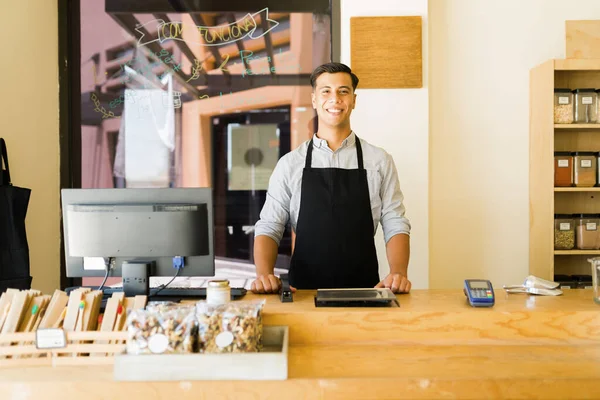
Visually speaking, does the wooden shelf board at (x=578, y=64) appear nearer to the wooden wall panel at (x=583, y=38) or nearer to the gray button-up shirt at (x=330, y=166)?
the wooden wall panel at (x=583, y=38)

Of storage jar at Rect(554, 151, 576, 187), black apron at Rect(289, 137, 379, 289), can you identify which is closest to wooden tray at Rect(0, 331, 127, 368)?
black apron at Rect(289, 137, 379, 289)

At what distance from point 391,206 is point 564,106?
1468mm

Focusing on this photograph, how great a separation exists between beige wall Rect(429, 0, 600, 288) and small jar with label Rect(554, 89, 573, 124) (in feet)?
0.98

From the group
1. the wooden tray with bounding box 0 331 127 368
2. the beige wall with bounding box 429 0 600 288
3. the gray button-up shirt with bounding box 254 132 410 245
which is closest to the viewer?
the wooden tray with bounding box 0 331 127 368

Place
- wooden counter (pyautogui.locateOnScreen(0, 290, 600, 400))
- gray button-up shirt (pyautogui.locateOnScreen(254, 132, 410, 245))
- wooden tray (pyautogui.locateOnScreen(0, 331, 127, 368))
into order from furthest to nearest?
gray button-up shirt (pyautogui.locateOnScreen(254, 132, 410, 245))
wooden tray (pyautogui.locateOnScreen(0, 331, 127, 368))
wooden counter (pyautogui.locateOnScreen(0, 290, 600, 400))

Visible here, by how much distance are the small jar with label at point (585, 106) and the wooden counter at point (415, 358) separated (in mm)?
1738

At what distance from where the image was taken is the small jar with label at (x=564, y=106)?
3.04m

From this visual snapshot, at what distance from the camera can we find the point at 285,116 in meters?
3.39

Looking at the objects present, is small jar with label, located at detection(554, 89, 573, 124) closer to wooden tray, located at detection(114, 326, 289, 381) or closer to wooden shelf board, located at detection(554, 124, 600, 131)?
wooden shelf board, located at detection(554, 124, 600, 131)

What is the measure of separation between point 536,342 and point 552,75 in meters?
2.05

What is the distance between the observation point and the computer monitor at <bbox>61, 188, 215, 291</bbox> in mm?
1753

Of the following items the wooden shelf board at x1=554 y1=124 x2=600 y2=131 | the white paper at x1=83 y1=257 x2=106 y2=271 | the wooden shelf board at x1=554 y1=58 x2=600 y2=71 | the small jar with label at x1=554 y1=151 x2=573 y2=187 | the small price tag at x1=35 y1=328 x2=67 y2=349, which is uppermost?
the wooden shelf board at x1=554 y1=58 x2=600 y2=71

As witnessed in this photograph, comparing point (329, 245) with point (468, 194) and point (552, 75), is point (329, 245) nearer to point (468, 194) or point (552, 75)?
point (468, 194)

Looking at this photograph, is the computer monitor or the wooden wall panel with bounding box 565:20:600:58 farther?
the wooden wall panel with bounding box 565:20:600:58
